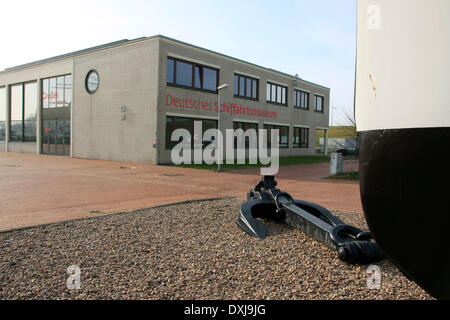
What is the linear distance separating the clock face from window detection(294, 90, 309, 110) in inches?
676

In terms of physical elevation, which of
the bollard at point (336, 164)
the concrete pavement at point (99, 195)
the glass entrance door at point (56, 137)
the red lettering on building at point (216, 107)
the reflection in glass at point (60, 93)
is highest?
the reflection in glass at point (60, 93)

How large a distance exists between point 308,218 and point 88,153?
69.3 ft

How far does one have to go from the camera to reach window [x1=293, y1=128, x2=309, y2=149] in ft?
104

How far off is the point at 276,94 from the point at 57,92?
17046 millimetres

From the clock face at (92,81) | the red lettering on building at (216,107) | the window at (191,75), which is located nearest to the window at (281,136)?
the red lettering on building at (216,107)

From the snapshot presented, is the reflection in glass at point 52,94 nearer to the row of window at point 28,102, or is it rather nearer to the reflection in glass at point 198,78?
the row of window at point 28,102

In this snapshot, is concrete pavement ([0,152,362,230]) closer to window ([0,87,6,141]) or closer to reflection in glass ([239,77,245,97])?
reflection in glass ([239,77,245,97])

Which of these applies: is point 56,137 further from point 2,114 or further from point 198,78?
point 198,78

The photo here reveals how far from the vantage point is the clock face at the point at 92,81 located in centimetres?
2241

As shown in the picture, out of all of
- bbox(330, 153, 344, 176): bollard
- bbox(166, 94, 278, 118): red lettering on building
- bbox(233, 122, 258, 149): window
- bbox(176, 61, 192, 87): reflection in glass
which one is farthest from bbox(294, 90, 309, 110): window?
bbox(330, 153, 344, 176): bollard

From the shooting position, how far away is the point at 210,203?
284 inches

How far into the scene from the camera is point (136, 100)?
1975 cm

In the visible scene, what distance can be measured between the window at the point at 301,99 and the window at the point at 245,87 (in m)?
6.38

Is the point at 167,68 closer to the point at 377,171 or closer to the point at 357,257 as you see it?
the point at 357,257
